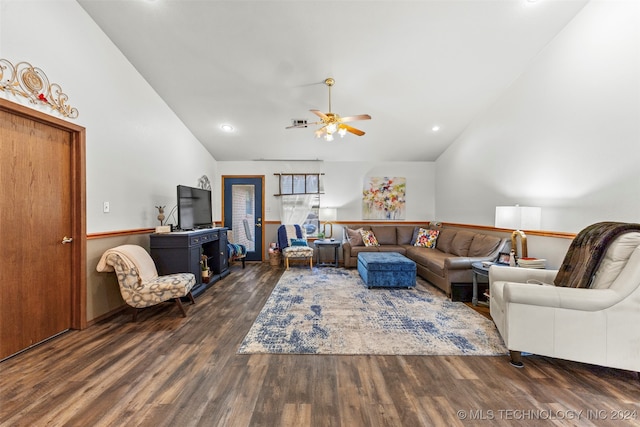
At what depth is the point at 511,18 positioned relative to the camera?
262cm

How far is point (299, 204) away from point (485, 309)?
155 inches

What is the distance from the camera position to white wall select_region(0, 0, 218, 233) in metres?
2.17

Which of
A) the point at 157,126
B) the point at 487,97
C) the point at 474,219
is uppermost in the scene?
the point at 487,97

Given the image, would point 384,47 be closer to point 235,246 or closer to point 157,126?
point 157,126

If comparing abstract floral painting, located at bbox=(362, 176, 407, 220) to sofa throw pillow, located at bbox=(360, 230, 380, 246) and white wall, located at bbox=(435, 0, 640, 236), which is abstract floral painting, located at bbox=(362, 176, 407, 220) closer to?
sofa throw pillow, located at bbox=(360, 230, 380, 246)

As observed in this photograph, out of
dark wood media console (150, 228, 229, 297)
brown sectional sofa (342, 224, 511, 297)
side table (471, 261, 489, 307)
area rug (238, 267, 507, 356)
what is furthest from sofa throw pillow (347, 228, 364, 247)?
dark wood media console (150, 228, 229, 297)

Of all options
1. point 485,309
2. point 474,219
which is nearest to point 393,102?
point 474,219

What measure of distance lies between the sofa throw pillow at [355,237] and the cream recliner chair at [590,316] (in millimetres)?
3365

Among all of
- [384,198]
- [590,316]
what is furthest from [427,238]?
[590,316]

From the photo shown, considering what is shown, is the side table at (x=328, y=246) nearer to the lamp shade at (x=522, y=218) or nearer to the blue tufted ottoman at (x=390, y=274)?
the blue tufted ottoman at (x=390, y=274)

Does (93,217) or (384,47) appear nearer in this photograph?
(93,217)

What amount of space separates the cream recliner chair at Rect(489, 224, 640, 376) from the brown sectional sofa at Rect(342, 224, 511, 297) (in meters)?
1.48

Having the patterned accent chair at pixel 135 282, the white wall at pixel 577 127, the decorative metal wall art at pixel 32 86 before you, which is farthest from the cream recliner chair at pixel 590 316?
the decorative metal wall art at pixel 32 86

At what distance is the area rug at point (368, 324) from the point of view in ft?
7.17
